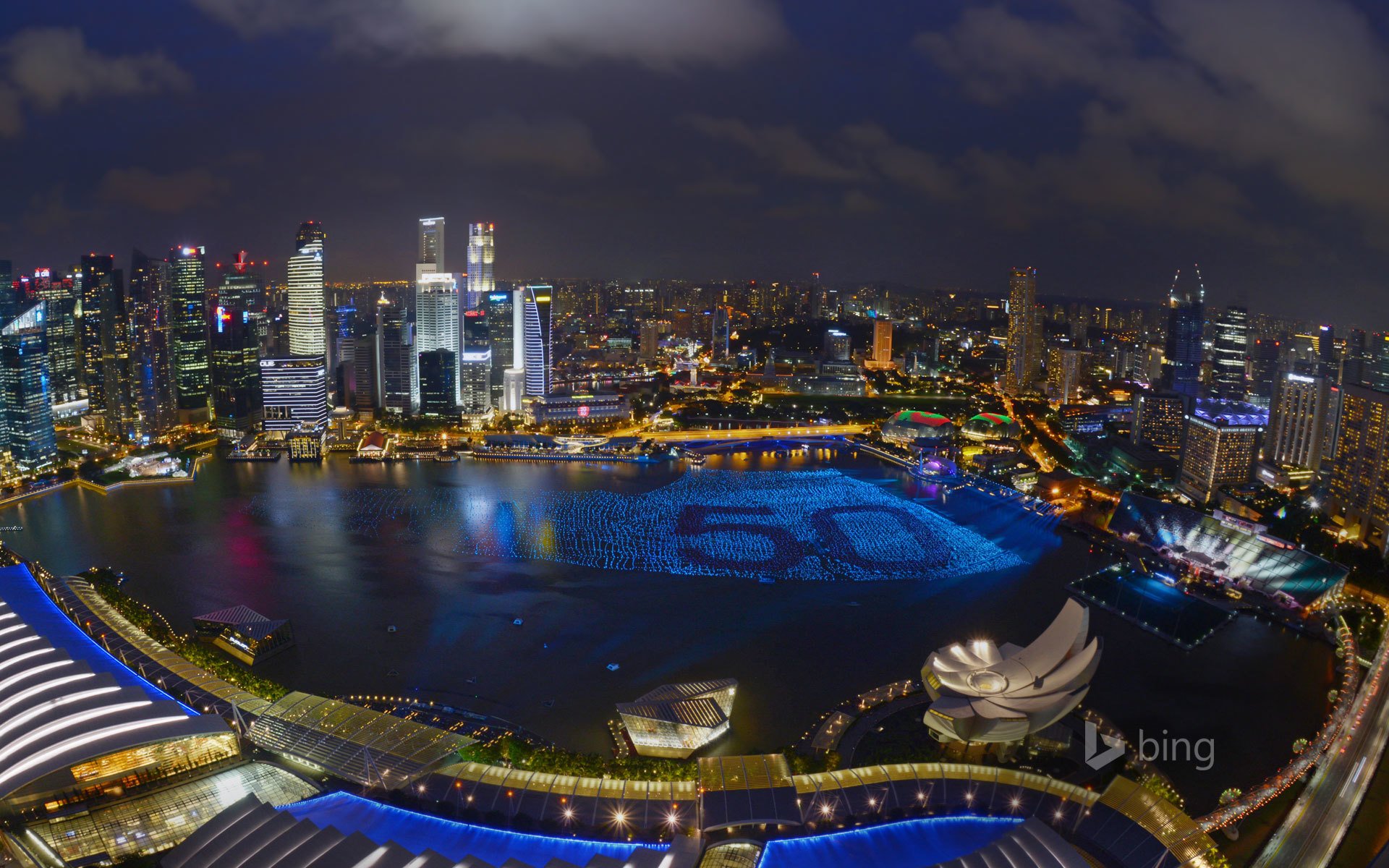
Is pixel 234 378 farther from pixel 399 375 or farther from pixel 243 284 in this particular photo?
pixel 243 284

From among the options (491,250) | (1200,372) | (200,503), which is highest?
(491,250)

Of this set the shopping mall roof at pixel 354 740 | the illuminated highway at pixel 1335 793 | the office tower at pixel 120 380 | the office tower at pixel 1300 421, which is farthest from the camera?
the office tower at pixel 120 380

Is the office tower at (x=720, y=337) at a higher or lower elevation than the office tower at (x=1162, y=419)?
higher

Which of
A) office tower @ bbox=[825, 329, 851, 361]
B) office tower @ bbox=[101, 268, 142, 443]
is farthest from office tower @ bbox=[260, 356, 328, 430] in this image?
office tower @ bbox=[825, 329, 851, 361]

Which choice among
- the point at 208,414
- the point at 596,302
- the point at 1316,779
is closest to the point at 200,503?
the point at 208,414

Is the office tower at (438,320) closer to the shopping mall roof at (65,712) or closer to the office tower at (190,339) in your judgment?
the office tower at (190,339)

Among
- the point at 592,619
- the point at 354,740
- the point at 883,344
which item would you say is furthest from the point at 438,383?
the point at 883,344

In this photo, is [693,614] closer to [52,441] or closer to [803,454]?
[803,454]

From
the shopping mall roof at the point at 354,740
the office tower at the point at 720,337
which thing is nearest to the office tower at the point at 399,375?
the office tower at the point at 720,337
